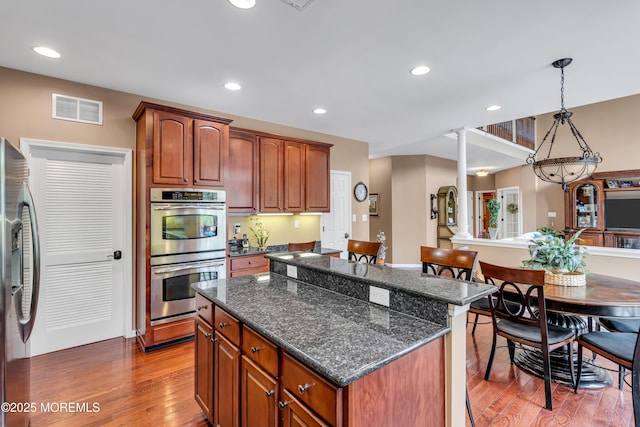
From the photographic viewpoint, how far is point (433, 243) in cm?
753

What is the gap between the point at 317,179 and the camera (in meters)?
4.75

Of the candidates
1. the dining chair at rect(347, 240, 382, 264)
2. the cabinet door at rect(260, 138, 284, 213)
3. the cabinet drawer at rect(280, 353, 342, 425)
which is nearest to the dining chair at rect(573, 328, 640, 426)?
the dining chair at rect(347, 240, 382, 264)

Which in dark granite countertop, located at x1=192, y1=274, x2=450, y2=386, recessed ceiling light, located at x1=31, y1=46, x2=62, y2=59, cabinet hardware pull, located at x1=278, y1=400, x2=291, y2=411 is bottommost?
cabinet hardware pull, located at x1=278, y1=400, x2=291, y2=411

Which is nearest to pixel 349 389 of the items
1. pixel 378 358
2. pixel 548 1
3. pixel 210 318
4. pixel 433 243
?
pixel 378 358

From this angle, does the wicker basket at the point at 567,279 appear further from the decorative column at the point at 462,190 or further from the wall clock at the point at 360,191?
the wall clock at the point at 360,191

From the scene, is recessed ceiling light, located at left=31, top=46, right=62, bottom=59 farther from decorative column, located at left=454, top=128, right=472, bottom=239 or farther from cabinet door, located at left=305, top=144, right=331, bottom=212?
decorative column, located at left=454, top=128, right=472, bottom=239

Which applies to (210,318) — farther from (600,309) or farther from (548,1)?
(548,1)

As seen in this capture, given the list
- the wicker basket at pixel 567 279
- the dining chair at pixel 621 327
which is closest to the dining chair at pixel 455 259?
the wicker basket at pixel 567 279

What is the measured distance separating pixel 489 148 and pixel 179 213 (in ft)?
19.9

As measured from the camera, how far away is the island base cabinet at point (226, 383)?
155 centimetres

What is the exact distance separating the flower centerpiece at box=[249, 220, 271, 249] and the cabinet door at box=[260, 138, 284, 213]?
14.7 inches

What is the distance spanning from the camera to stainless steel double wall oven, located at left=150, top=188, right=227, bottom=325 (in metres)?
3.06

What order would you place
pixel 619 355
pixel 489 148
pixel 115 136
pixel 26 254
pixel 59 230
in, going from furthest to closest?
pixel 489 148
pixel 115 136
pixel 59 230
pixel 619 355
pixel 26 254

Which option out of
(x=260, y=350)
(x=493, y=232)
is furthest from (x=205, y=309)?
(x=493, y=232)
